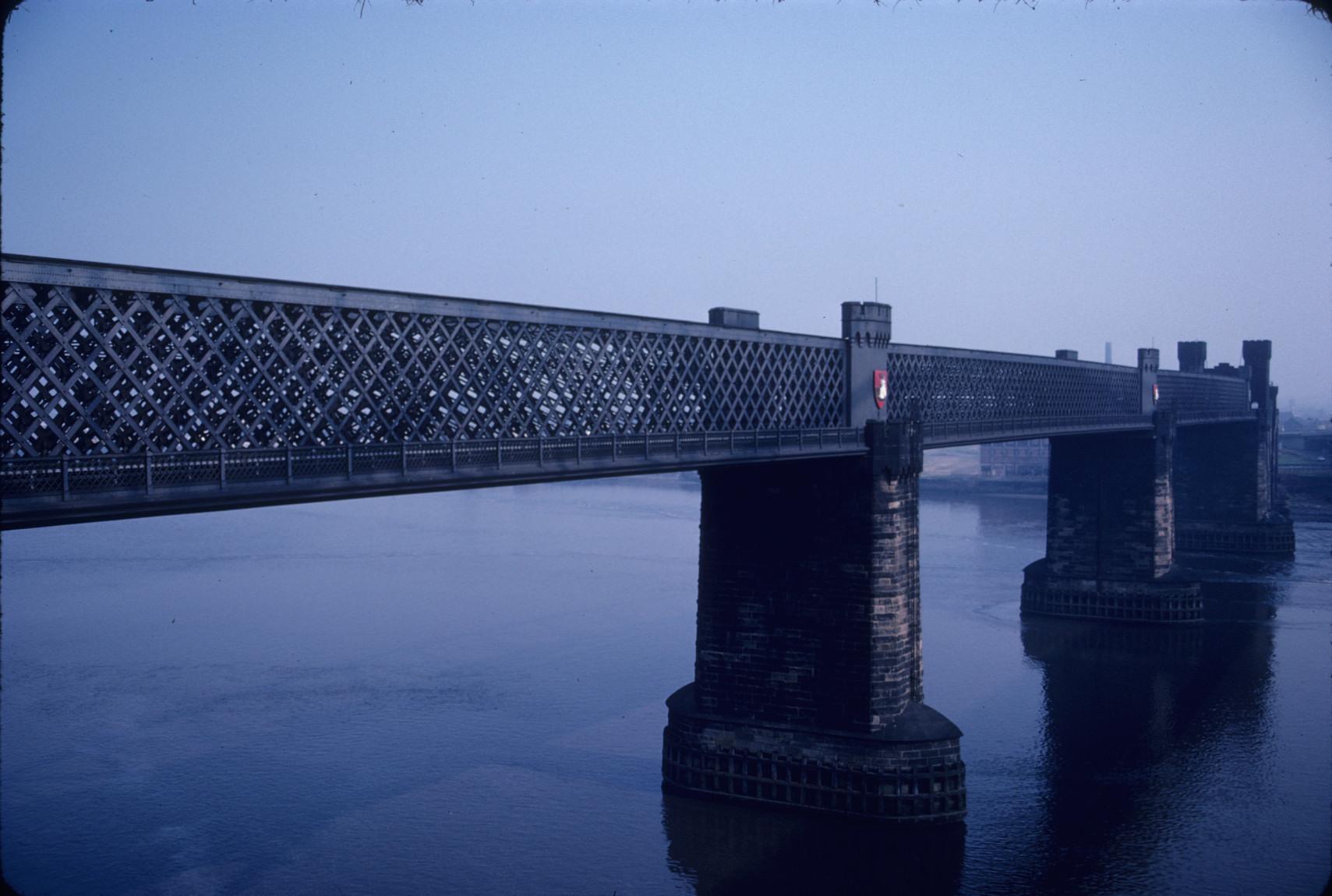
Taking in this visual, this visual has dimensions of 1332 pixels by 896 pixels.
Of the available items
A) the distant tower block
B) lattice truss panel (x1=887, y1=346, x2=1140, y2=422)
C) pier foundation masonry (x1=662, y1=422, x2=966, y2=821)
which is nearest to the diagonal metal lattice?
pier foundation masonry (x1=662, y1=422, x2=966, y2=821)

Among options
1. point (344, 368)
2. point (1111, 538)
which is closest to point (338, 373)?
point (344, 368)

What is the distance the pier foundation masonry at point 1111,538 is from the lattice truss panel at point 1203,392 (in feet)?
32.1

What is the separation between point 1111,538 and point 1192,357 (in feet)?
146

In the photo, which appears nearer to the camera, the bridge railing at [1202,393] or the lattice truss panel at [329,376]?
the lattice truss panel at [329,376]

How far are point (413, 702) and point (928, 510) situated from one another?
116 m

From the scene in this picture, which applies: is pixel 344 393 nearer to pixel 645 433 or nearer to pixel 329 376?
pixel 329 376

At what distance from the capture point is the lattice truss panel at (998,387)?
44719mm

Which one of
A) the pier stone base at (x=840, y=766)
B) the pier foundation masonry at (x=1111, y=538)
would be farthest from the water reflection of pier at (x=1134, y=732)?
the pier stone base at (x=840, y=766)

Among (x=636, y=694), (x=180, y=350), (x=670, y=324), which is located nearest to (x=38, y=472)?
(x=180, y=350)

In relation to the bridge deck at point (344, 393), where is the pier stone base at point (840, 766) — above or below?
below

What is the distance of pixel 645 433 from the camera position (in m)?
31.8

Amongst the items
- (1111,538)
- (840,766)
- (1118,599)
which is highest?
(1111,538)

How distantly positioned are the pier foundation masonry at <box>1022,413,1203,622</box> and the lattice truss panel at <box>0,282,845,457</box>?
38354mm

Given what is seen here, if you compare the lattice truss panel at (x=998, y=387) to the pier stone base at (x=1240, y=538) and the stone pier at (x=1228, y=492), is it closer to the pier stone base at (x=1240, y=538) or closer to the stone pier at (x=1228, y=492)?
the stone pier at (x=1228, y=492)
